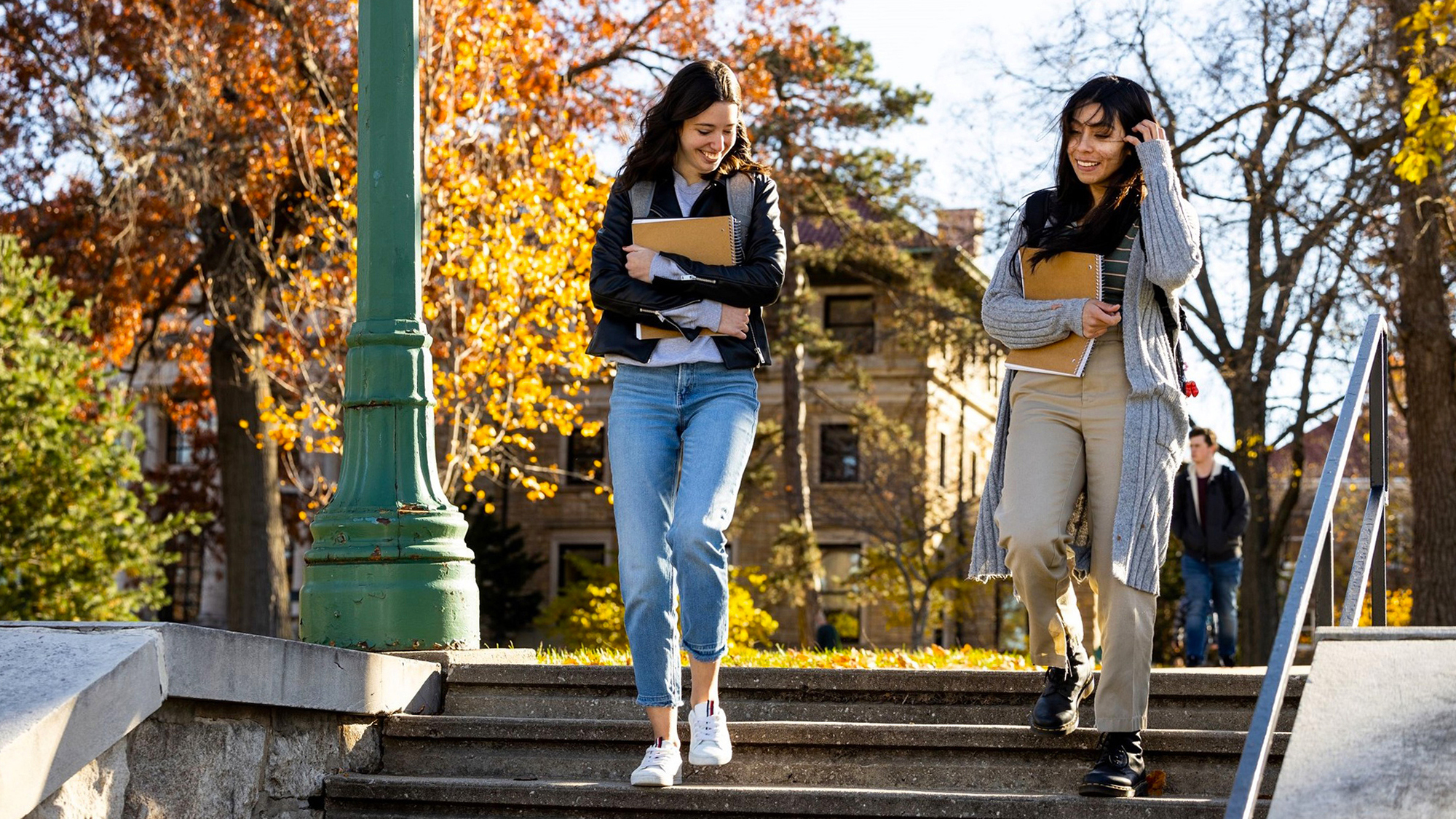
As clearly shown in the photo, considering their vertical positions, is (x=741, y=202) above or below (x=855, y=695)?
above

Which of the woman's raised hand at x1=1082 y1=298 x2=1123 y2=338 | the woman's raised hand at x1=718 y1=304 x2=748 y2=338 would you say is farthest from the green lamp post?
the woman's raised hand at x1=1082 y1=298 x2=1123 y2=338

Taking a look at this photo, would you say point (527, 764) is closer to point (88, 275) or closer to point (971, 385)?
point (88, 275)

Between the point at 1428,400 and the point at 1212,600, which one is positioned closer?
the point at 1212,600

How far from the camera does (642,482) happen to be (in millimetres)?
4547

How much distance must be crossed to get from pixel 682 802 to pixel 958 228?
22.6 m

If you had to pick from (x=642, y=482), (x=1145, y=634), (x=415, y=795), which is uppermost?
(x=642, y=482)

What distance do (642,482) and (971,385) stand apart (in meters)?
38.0

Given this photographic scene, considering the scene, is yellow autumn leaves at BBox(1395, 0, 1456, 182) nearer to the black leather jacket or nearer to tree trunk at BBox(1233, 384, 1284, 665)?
the black leather jacket

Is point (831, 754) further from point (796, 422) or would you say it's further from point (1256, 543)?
point (796, 422)

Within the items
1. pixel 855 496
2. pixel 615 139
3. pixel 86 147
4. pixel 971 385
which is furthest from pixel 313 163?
pixel 971 385

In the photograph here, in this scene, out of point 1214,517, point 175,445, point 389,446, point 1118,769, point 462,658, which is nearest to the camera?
point 1118,769

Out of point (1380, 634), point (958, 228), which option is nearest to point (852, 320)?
point (958, 228)

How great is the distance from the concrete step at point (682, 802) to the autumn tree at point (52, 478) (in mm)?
13063

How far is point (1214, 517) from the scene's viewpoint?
37.8 feet
